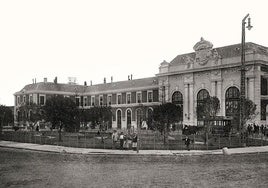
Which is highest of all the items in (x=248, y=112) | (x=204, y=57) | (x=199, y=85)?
(x=204, y=57)

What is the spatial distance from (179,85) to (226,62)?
28.1 ft

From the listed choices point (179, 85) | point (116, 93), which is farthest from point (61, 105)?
point (116, 93)

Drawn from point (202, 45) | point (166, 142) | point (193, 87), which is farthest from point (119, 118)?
point (166, 142)

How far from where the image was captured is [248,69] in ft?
138

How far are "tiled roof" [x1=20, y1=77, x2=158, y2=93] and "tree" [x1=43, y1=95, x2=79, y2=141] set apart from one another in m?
27.7

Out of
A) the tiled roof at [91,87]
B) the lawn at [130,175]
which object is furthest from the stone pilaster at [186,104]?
the lawn at [130,175]

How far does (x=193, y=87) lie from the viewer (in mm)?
48969

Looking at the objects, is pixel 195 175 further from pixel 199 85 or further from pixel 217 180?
pixel 199 85

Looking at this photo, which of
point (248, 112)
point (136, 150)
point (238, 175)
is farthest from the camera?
point (248, 112)

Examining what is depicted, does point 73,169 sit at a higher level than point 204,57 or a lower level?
lower

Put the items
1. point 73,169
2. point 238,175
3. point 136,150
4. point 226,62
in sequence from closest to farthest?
point 238,175, point 73,169, point 136,150, point 226,62

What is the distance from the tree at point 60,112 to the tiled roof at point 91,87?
90.8 feet

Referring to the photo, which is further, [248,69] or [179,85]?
[179,85]

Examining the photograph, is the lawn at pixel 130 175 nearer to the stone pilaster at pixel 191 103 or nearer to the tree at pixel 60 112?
the tree at pixel 60 112
